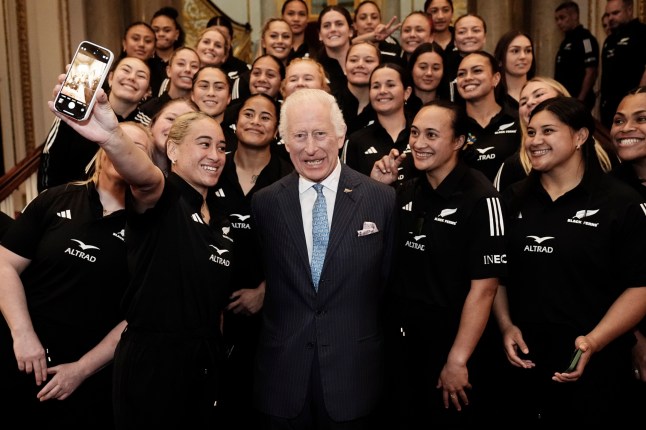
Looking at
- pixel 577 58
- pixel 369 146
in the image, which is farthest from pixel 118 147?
pixel 577 58

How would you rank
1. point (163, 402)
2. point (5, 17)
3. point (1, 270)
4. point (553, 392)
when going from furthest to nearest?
point (5, 17), point (553, 392), point (1, 270), point (163, 402)

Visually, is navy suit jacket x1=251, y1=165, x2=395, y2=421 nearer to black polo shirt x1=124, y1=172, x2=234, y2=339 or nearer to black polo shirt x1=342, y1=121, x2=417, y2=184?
black polo shirt x1=124, y1=172, x2=234, y2=339

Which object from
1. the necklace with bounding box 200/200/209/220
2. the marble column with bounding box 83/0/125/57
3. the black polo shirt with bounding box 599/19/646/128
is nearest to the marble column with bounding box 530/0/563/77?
the black polo shirt with bounding box 599/19/646/128

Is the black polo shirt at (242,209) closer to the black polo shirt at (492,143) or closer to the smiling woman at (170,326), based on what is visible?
the smiling woman at (170,326)

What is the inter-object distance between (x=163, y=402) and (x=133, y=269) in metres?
0.49

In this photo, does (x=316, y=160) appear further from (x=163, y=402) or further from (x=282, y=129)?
(x=163, y=402)

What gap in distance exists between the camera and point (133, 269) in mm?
2572

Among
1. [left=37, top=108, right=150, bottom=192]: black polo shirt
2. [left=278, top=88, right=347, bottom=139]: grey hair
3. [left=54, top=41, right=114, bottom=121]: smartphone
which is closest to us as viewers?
[left=54, top=41, right=114, bottom=121]: smartphone

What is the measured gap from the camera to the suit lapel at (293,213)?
262 centimetres

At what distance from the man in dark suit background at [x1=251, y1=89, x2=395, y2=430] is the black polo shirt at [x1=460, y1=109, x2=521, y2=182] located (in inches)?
58.5

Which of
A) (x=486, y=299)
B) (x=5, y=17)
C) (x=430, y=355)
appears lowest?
(x=430, y=355)

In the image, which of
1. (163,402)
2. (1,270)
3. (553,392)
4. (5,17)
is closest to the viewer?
(163,402)

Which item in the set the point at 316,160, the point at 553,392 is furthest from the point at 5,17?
the point at 553,392

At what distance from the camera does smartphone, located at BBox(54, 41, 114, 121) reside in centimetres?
187
